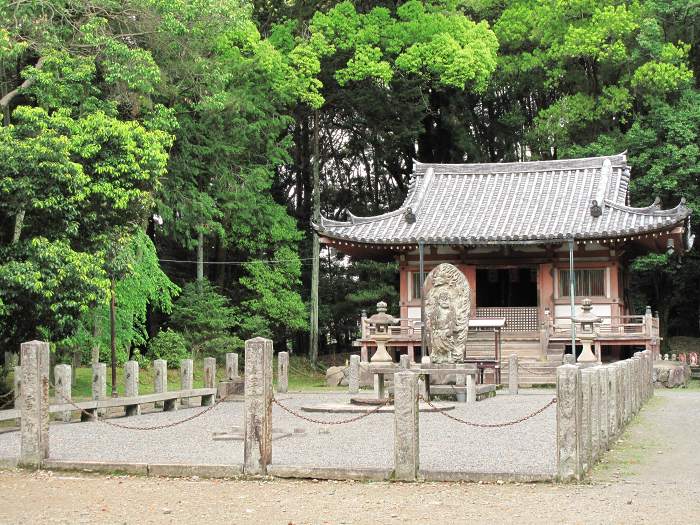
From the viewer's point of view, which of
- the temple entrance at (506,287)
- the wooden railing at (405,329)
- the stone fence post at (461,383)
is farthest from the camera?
the temple entrance at (506,287)

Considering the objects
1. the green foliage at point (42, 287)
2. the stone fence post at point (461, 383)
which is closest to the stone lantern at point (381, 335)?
the stone fence post at point (461, 383)

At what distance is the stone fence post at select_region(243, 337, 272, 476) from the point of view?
34.7 feet

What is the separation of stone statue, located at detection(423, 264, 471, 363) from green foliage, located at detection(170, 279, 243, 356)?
1331cm

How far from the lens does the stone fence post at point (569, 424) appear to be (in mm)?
9984

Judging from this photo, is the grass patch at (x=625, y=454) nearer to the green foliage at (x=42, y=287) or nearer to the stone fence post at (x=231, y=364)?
the green foliage at (x=42, y=287)

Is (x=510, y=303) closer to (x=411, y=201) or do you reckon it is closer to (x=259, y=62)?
(x=411, y=201)

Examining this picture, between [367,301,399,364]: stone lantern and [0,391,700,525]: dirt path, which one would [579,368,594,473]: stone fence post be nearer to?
[0,391,700,525]: dirt path

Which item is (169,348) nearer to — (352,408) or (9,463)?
(352,408)

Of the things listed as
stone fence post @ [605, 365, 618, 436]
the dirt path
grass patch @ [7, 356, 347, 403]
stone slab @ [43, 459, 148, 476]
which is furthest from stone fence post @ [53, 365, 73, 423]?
stone fence post @ [605, 365, 618, 436]

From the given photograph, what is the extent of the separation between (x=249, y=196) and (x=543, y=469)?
24.4m

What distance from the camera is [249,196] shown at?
33.9 m

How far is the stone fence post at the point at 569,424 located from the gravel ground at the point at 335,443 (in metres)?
0.35

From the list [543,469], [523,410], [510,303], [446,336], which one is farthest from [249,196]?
[543,469]

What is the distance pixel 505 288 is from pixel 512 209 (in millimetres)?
4637
